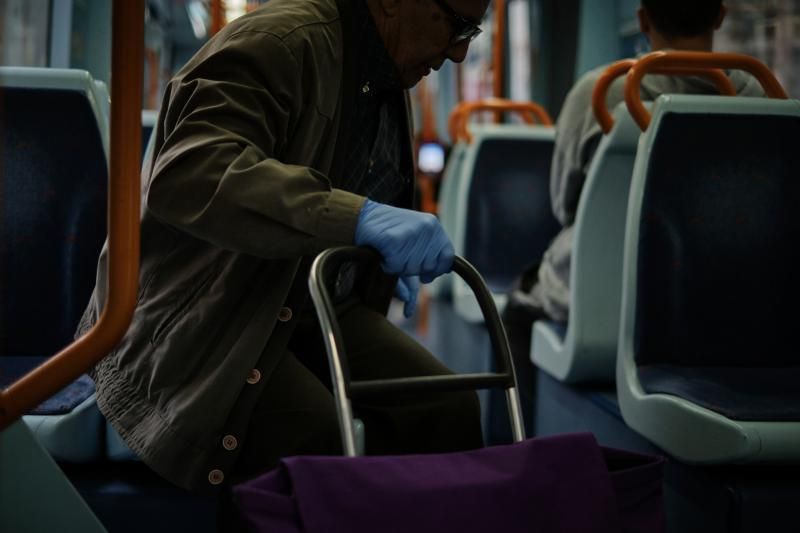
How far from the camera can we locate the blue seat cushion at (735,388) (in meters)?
1.81

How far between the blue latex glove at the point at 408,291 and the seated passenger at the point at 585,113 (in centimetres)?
105

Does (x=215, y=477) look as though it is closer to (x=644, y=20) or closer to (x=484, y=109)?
(x=644, y=20)

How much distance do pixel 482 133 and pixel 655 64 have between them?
186 centimetres

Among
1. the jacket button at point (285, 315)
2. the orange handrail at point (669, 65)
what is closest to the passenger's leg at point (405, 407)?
the jacket button at point (285, 315)

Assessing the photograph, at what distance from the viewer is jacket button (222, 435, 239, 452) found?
1443 millimetres

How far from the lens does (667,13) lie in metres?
2.79

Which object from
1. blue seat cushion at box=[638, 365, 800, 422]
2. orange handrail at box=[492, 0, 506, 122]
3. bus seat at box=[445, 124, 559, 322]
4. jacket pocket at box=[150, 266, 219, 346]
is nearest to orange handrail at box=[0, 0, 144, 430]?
jacket pocket at box=[150, 266, 219, 346]

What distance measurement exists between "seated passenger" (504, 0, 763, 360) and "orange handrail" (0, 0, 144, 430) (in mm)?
1953

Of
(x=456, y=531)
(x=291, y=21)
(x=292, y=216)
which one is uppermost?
(x=291, y=21)

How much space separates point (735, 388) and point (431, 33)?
995 mm

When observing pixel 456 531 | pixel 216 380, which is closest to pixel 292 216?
pixel 216 380

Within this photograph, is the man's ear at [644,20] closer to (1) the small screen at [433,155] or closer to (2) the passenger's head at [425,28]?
(2) the passenger's head at [425,28]

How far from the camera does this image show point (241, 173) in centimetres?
130

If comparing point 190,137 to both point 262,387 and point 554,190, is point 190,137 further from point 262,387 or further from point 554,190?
point 554,190
